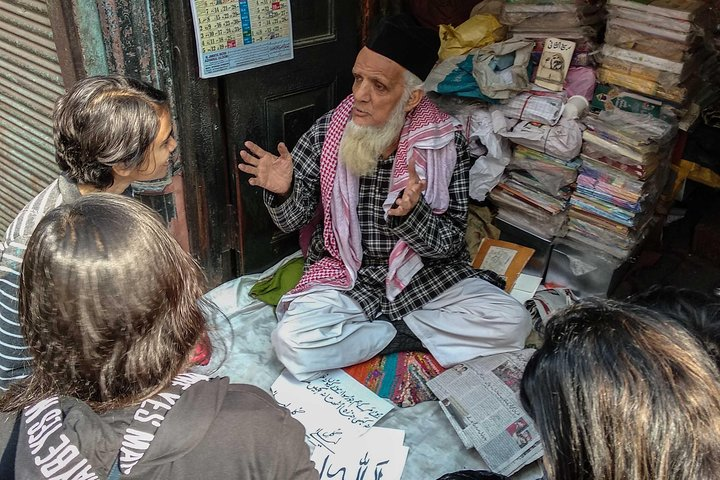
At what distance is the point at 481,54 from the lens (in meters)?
2.96

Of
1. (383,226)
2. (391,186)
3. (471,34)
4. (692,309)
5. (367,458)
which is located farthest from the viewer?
(471,34)

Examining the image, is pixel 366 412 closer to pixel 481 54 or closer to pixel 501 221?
pixel 501 221

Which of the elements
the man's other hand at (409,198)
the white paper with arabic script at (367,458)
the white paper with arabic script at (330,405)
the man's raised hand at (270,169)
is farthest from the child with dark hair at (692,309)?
the man's raised hand at (270,169)

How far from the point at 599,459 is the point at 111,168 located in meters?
1.50

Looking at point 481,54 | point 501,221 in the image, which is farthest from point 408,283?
point 481,54

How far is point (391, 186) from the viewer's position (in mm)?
2631

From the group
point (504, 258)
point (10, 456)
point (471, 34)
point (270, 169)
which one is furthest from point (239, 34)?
point (10, 456)

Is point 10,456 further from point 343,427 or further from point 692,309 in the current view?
point 343,427

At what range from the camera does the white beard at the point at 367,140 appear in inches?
101

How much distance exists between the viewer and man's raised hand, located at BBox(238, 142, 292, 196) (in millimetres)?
2656

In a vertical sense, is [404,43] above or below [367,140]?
above

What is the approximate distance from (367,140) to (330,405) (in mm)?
1126

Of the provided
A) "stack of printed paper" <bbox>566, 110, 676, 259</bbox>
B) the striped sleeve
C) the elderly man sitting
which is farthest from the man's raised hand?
"stack of printed paper" <bbox>566, 110, 676, 259</bbox>

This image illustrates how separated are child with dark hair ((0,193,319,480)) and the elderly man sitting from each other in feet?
4.75
